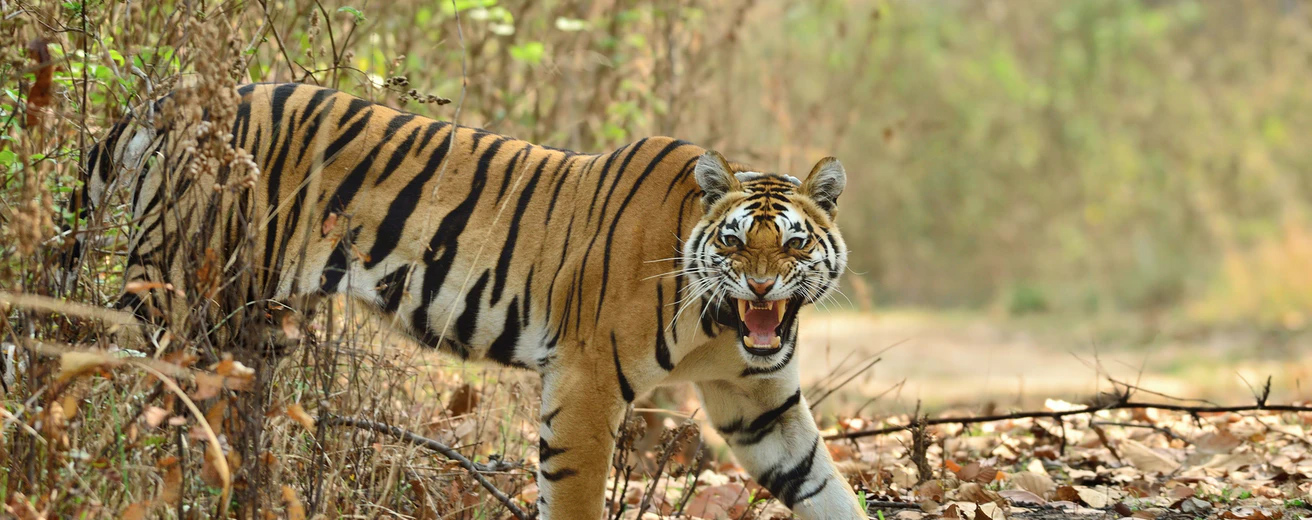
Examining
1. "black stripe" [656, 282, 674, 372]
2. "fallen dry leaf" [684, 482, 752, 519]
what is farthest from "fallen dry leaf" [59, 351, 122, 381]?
"fallen dry leaf" [684, 482, 752, 519]

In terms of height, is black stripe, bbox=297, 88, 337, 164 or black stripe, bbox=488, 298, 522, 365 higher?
black stripe, bbox=297, 88, 337, 164

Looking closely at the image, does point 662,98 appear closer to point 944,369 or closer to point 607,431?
point 607,431

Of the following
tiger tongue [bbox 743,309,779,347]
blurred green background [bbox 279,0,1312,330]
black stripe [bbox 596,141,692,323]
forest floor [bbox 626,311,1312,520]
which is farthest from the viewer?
blurred green background [bbox 279,0,1312,330]

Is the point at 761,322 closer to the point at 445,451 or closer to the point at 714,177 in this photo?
the point at 714,177

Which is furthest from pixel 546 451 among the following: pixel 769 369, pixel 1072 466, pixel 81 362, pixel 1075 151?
pixel 1075 151

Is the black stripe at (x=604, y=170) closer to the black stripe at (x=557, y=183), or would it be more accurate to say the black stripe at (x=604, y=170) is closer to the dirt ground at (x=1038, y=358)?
the black stripe at (x=557, y=183)

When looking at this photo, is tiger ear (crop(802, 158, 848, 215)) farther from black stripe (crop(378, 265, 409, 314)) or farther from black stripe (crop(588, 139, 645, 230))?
black stripe (crop(378, 265, 409, 314))

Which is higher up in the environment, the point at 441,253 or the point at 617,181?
the point at 617,181

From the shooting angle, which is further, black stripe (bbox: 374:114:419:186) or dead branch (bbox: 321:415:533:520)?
black stripe (bbox: 374:114:419:186)

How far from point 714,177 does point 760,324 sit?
507mm

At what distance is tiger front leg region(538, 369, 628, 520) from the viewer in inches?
153

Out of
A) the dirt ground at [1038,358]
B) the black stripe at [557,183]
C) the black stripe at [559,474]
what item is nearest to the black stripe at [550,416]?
the black stripe at [559,474]

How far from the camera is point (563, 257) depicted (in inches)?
167

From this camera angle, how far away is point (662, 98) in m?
8.22
